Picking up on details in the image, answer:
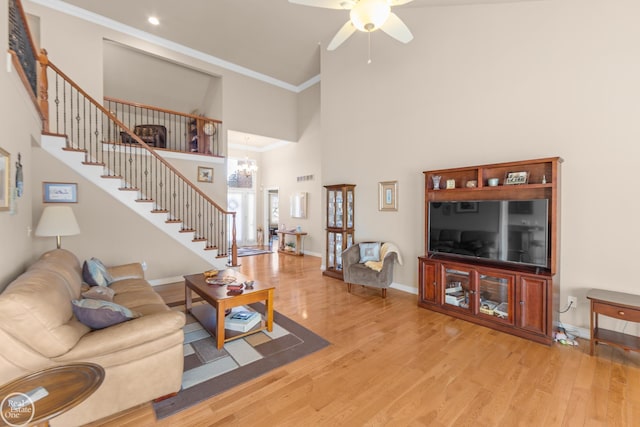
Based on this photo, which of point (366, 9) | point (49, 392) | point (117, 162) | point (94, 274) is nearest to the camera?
point (49, 392)

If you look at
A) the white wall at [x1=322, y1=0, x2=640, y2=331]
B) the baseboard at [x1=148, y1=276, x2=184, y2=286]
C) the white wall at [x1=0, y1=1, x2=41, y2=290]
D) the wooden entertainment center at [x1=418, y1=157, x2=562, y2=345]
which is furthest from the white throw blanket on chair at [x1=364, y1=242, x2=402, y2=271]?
the white wall at [x1=0, y1=1, x2=41, y2=290]

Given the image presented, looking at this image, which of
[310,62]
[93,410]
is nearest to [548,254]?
[93,410]

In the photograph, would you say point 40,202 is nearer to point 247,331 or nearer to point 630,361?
point 247,331

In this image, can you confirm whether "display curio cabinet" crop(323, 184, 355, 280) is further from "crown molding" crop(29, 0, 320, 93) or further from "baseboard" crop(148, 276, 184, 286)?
"crown molding" crop(29, 0, 320, 93)

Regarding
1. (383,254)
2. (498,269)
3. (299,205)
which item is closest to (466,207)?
(498,269)

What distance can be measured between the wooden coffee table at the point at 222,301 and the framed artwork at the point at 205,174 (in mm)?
3279

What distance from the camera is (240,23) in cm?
531

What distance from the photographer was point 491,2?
3564mm

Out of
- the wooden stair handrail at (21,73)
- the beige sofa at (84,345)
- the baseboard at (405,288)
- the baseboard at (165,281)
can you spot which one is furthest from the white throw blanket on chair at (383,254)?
the wooden stair handrail at (21,73)

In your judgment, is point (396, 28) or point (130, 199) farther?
point (130, 199)

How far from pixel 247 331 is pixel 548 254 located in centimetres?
331

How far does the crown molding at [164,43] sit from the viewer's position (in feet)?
16.2

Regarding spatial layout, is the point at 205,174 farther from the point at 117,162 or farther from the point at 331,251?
the point at 331,251

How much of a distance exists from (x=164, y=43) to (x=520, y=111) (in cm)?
665
